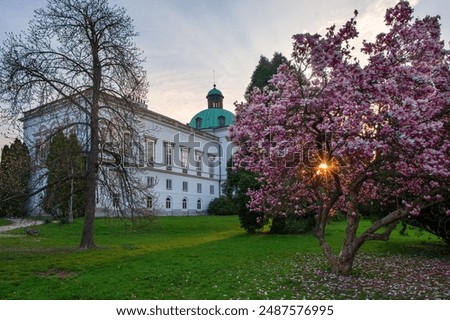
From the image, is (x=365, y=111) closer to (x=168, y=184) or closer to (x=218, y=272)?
(x=218, y=272)

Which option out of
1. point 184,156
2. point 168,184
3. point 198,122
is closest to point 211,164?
point 184,156

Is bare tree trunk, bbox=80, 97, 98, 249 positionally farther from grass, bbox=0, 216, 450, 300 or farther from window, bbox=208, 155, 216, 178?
window, bbox=208, 155, 216, 178

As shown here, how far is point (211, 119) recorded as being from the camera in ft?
222

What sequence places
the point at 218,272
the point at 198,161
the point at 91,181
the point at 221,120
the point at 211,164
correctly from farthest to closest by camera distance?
the point at 221,120 → the point at 211,164 → the point at 198,161 → the point at 91,181 → the point at 218,272

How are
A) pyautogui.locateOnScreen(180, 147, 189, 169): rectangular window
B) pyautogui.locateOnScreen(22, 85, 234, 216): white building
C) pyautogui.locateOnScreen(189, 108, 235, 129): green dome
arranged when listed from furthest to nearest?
pyautogui.locateOnScreen(189, 108, 235, 129): green dome, pyautogui.locateOnScreen(180, 147, 189, 169): rectangular window, pyautogui.locateOnScreen(22, 85, 234, 216): white building

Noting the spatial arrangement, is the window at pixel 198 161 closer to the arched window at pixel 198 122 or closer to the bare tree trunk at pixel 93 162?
the arched window at pixel 198 122

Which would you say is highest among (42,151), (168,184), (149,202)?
(168,184)

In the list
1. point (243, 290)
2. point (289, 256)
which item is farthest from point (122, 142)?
point (243, 290)

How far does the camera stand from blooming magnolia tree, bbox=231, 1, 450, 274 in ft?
26.0

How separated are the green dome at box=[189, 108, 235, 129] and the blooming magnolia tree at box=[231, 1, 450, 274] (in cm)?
5534

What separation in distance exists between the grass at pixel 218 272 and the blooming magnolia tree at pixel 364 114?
1868 mm

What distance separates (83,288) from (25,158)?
10.5m

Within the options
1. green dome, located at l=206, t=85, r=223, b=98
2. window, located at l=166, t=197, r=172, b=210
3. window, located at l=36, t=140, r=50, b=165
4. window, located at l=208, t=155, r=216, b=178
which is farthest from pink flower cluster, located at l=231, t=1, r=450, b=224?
green dome, located at l=206, t=85, r=223, b=98

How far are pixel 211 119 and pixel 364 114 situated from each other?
60.0 metres
